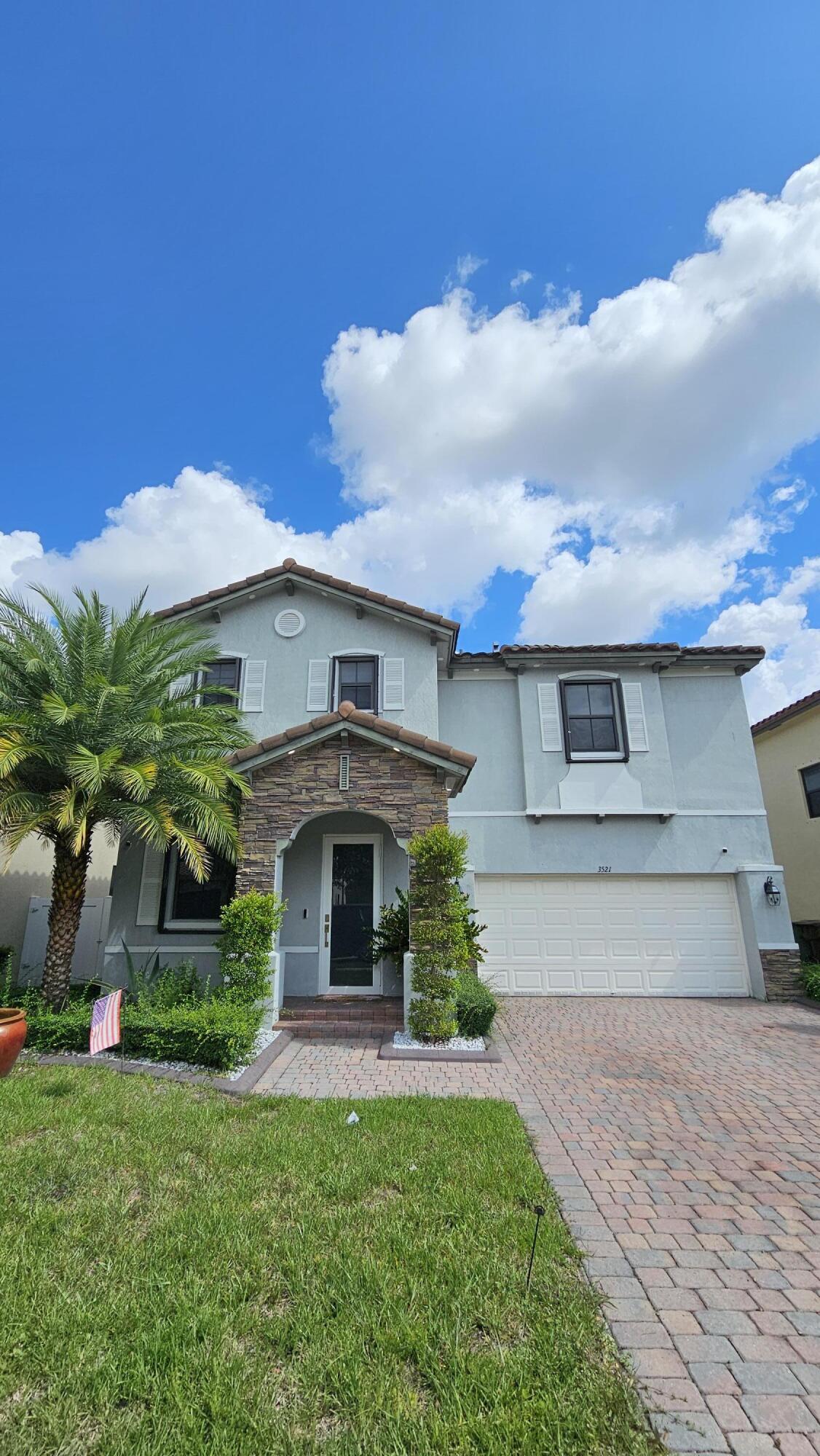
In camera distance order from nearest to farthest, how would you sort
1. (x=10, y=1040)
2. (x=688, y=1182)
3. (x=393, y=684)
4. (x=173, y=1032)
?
(x=688, y=1182) < (x=10, y=1040) < (x=173, y=1032) < (x=393, y=684)

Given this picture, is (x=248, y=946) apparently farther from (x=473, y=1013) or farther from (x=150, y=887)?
(x=150, y=887)

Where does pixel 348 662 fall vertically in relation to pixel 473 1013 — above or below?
above

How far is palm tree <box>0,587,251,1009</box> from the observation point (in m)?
8.73

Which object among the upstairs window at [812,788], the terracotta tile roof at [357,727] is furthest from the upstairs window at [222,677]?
the upstairs window at [812,788]

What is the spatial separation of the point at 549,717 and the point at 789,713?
7596 millimetres

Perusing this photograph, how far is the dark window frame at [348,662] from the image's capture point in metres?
13.8

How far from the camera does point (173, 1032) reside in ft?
25.6

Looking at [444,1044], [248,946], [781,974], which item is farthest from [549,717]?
[248,946]

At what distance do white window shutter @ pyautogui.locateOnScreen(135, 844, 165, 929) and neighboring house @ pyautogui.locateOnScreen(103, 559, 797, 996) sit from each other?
0.04 m

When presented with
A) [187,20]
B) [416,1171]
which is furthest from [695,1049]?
[187,20]

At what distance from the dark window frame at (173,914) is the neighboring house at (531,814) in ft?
0.10

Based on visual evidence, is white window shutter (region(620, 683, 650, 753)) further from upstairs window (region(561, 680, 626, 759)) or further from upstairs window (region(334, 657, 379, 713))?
upstairs window (region(334, 657, 379, 713))

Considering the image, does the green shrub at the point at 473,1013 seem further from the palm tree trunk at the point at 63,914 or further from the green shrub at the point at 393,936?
the palm tree trunk at the point at 63,914

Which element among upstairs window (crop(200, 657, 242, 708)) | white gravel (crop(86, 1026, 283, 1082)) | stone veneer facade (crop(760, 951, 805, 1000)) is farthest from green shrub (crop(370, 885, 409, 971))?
stone veneer facade (crop(760, 951, 805, 1000))
